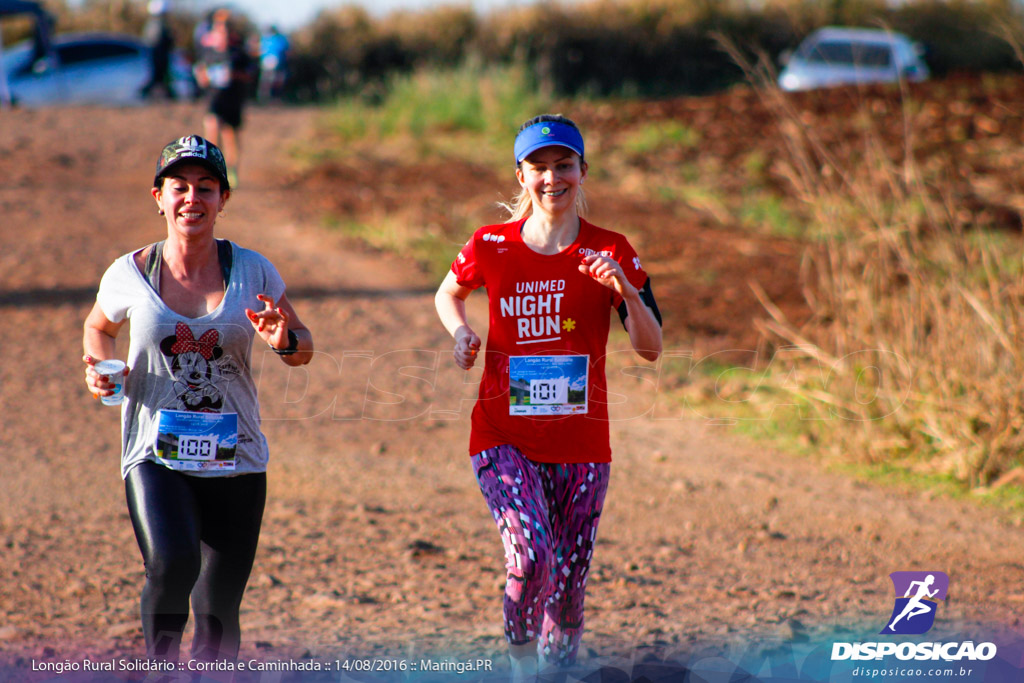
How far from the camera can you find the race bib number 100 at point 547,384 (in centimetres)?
318

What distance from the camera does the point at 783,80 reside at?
67.4 ft

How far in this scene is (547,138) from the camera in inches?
123

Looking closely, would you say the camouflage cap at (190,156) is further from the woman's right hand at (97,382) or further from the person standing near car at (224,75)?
the person standing near car at (224,75)

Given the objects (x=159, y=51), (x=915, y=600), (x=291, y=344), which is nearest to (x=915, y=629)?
(x=915, y=600)

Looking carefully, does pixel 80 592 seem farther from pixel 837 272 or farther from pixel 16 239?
pixel 16 239

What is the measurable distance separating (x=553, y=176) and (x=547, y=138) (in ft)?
0.38

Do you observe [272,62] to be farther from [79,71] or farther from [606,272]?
[606,272]

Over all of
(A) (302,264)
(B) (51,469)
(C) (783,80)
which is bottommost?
(B) (51,469)

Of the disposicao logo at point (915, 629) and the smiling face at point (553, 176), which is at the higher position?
the smiling face at point (553, 176)

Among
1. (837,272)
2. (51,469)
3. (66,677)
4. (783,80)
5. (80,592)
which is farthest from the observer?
(783,80)

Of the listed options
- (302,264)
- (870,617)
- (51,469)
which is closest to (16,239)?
(302,264)

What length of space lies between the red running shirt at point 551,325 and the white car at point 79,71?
17.3 meters

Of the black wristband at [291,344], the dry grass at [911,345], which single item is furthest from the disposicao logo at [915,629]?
the black wristband at [291,344]

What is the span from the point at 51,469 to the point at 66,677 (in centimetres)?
272
